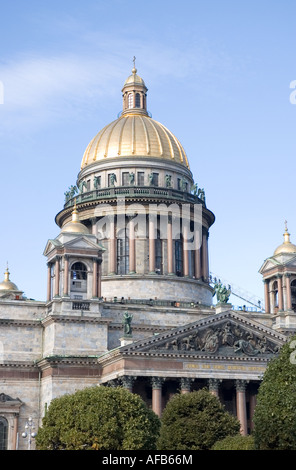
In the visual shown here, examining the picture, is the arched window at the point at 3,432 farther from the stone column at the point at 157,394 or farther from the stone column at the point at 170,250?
the stone column at the point at 170,250

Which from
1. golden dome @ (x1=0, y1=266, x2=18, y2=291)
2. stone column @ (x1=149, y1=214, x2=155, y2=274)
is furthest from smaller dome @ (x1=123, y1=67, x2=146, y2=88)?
golden dome @ (x1=0, y1=266, x2=18, y2=291)

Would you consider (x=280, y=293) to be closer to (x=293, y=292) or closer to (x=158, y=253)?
(x=293, y=292)

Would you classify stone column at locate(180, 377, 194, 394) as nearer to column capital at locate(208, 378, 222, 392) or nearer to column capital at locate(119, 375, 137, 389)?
column capital at locate(208, 378, 222, 392)

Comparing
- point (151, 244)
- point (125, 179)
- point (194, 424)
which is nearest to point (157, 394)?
point (194, 424)

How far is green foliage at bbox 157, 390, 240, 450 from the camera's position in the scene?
202 feet

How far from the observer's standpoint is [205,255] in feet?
319

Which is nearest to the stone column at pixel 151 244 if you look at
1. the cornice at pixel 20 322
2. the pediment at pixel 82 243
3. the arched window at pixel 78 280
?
the pediment at pixel 82 243

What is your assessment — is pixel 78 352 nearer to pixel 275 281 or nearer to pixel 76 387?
pixel 76 387

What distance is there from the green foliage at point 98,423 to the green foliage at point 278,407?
10824 mm

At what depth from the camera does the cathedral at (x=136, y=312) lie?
7575 centimetres

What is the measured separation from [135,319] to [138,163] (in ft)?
67.7

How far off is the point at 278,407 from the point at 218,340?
2747 centimetres
